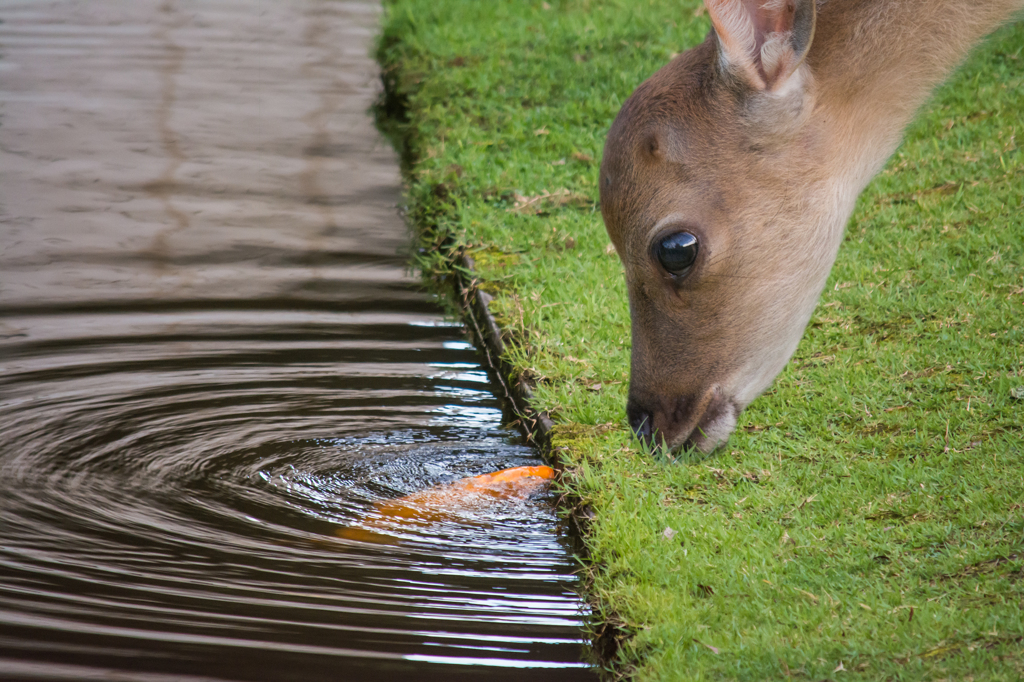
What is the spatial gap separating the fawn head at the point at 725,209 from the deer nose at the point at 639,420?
188 millimetres

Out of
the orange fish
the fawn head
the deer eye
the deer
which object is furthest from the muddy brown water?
the deer eye

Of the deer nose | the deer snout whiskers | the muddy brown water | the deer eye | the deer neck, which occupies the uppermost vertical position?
the deer neck

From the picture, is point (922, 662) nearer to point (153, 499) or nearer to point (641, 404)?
point (641, 404)

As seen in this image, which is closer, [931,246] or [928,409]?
[928,409]

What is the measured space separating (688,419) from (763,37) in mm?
1275

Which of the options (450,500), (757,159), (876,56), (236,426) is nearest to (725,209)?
(757,159)

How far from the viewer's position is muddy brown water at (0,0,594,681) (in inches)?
149

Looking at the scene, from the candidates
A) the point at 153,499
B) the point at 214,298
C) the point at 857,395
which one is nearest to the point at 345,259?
the point at 214,298

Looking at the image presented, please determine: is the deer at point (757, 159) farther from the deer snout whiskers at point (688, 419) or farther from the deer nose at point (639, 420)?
the deer nose at point (639, 420)

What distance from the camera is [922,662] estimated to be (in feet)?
10.4

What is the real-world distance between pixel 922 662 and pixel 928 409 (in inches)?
75.8

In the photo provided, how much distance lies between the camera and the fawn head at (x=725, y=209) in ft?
11.1

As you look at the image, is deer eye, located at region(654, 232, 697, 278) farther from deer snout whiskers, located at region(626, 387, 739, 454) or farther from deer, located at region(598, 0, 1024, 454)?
deer snout whiskers, located at region(626, 387, 739, 454)

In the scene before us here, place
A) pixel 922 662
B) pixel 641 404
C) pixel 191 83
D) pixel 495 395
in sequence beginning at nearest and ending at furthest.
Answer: pixel 922 662 < pixel 641 404 < pixel 495 395 < pixel 191 83
